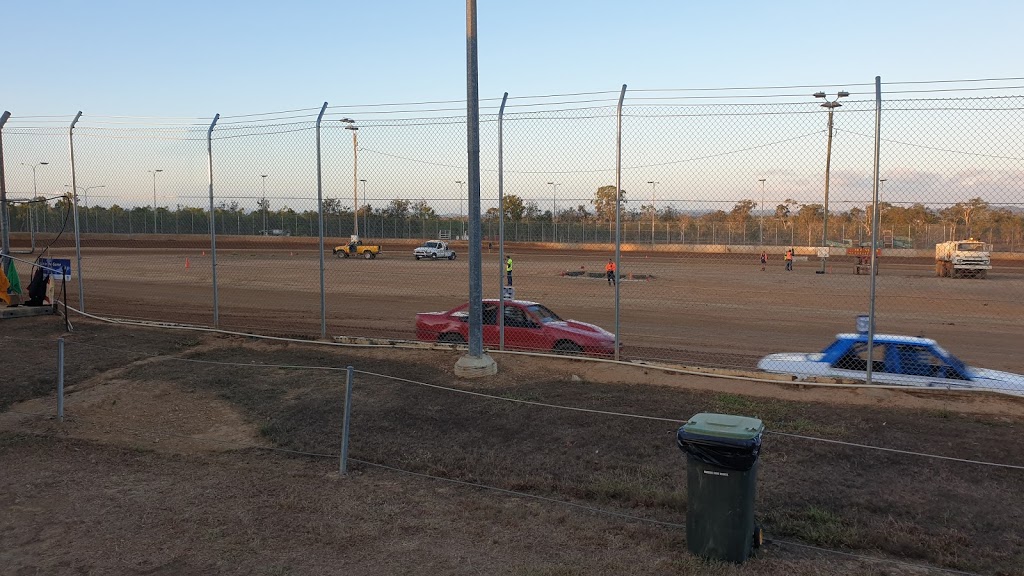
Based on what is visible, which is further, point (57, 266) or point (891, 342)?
point (57, 266)

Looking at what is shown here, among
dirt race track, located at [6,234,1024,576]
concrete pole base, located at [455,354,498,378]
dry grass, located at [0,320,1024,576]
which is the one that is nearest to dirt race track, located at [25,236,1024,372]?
dirt race track, located at [6,234,1024,576]

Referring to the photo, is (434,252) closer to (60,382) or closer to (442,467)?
(60,382)

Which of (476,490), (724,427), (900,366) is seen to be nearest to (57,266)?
(476,490)

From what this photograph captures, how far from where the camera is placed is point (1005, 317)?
69.0 ft

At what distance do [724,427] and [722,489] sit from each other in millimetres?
393

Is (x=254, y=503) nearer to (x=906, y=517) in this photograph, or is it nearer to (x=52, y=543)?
(x=52, y=543)

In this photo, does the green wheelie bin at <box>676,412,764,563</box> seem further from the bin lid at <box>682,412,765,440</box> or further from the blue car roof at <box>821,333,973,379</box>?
the blue car roof at <box>821,333,973,379</box>

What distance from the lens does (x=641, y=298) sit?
25250mm

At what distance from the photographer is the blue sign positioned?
13477 millimetres

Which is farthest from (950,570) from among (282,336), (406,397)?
(282,336)

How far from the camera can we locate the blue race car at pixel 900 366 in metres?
8.91

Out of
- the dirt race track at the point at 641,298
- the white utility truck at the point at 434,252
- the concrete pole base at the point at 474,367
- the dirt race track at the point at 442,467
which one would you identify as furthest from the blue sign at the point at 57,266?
the white utility truck at the point at 434,252

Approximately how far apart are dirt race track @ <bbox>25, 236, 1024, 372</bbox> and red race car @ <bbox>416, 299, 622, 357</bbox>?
1.80 m

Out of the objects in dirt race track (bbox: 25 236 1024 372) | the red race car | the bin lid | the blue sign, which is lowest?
dirt race track (bbox: 25 236 1024 372)
